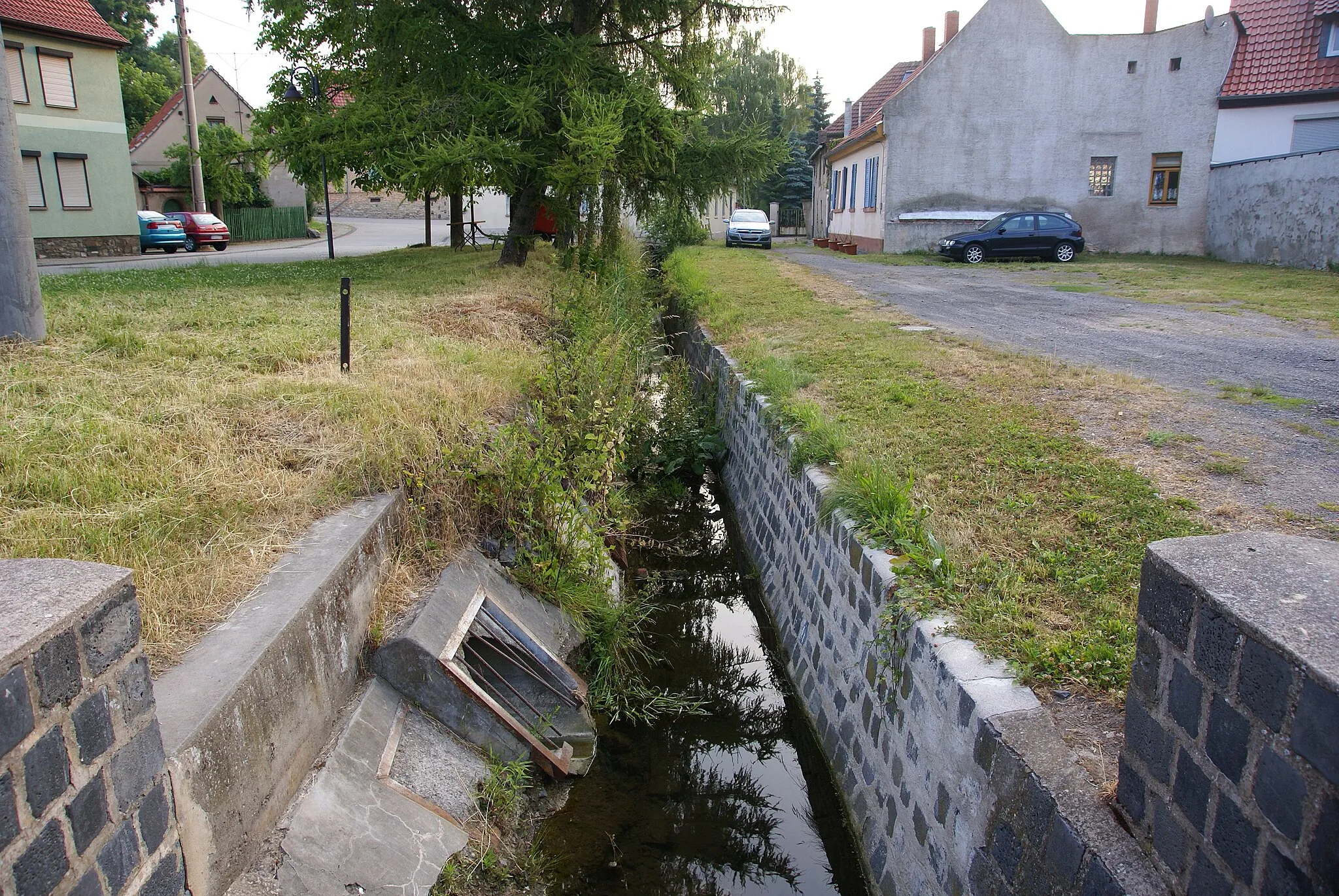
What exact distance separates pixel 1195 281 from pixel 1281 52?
12.3 metres

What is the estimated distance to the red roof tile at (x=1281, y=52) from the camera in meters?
22.8

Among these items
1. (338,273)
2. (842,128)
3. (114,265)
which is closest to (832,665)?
(338,273)

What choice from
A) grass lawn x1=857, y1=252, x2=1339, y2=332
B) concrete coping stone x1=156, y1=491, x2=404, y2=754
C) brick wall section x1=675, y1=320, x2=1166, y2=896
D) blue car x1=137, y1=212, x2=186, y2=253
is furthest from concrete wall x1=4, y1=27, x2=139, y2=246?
brick wall section x1=675, y1=320, x2=1166, y2=896

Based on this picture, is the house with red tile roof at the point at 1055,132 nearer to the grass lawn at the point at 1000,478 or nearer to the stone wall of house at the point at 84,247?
the grass lawn at the point at 1000,478

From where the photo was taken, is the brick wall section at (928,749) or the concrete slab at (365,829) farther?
the concrete slab at (365,829)

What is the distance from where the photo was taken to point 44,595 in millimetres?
2104

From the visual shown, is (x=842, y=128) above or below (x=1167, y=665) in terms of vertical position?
above

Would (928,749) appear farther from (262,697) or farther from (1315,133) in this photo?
(1315,133)

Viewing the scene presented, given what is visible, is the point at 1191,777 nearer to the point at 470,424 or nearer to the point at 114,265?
the point at 470,424

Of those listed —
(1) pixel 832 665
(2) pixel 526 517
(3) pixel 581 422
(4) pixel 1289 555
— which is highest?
(4) pixel 1289 555

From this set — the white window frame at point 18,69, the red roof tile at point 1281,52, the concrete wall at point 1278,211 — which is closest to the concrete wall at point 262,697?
the concrete wall at point 1278,211

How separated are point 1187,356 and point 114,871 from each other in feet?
29.2

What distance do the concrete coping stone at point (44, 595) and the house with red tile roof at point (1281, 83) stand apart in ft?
92.5

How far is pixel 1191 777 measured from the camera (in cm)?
216
